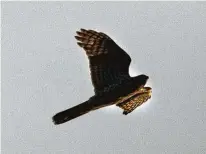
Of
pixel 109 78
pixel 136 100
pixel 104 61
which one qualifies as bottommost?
pixel 136 100

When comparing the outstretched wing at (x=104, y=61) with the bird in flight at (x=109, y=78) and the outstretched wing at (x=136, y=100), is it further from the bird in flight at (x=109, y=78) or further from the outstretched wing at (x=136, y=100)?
the outstretched wing at (x=136, y=100)

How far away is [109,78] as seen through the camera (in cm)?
1066

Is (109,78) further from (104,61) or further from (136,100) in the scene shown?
(136,100)

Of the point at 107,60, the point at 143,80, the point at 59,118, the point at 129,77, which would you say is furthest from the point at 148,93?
the point at 59,118

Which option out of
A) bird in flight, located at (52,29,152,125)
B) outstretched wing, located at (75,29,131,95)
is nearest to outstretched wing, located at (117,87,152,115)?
bird in flight, located at (52,29,152,125)

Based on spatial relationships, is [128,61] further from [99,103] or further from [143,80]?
[99,103]

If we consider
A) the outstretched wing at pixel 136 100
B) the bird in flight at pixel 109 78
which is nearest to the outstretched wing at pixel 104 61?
the bird in flight at pixel 109 78

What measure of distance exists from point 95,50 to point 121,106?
6.10 ft

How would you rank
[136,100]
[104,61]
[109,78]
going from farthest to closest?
[104,61]
[109,78]
[136,100]

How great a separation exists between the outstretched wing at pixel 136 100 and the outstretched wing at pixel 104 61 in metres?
0.64

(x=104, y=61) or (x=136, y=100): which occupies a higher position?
(x=104, y=61)

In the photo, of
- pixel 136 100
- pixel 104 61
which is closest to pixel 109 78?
pixel 104 61

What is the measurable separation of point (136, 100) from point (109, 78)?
1.06 m

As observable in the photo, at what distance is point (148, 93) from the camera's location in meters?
9.67
